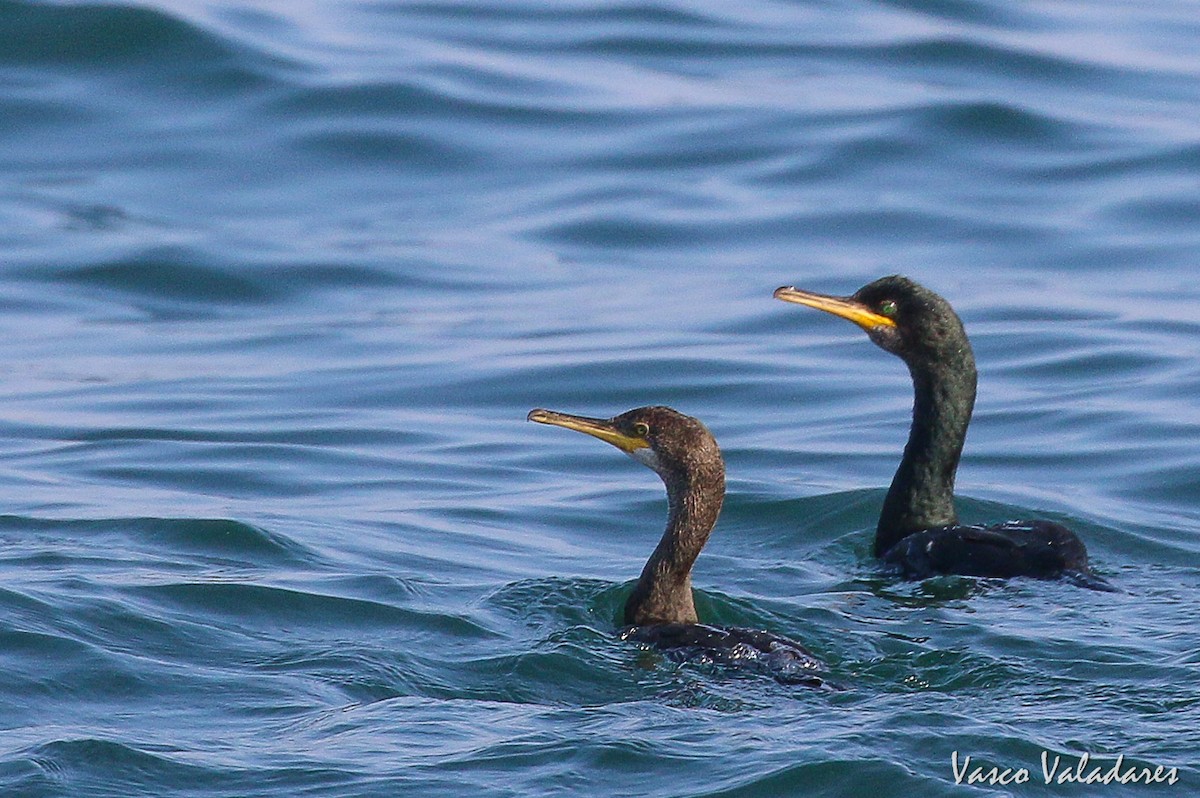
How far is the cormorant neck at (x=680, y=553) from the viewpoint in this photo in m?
8.80

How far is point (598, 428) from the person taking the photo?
9141 millimetres

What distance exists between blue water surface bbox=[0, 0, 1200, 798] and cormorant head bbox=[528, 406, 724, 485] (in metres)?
0.69

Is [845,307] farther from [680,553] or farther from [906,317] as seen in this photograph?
[680,553]

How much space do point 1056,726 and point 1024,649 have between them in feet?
3.63

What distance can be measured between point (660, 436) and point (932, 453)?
2043 mm

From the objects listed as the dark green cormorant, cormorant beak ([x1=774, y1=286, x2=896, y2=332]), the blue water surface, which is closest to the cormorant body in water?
the blue water surface

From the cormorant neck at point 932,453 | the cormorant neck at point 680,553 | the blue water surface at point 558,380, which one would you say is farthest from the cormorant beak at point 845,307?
the cormorant neck at point 680,553

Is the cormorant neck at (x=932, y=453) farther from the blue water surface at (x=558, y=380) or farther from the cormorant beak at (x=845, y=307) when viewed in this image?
the blue water surface at (x=558, y=380)

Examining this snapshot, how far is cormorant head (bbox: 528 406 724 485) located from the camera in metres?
8.92

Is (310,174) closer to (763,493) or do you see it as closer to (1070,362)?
(1070,362)

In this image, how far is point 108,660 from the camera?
26.3 feet

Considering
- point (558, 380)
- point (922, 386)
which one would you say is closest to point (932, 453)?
point (922, 386)

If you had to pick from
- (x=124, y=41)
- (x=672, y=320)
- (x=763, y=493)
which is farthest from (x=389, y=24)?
(x=763, y=493)

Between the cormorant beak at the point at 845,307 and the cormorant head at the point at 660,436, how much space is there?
159cm
